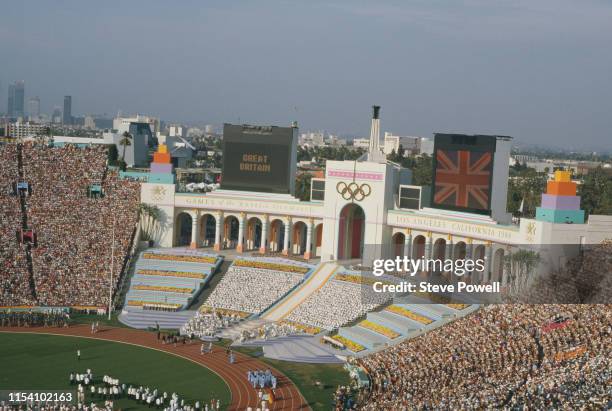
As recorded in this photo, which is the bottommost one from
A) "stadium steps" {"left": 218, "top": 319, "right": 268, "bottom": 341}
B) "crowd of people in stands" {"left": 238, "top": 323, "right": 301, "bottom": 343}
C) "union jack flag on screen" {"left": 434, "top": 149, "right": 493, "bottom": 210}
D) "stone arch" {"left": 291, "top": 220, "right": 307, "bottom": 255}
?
"stadium steps" {"left": 218, "top": 319, "right": 268, "bottom": 341}

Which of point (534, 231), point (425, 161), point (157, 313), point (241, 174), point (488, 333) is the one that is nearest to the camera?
point (488, 333)

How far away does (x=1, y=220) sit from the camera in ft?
200

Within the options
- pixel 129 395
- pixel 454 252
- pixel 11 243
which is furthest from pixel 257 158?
pixel 129 395

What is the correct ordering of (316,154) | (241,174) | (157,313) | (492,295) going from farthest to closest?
(316,154) → (241,174) → (157,313) → (492,295)

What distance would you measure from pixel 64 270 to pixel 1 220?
6.74 m

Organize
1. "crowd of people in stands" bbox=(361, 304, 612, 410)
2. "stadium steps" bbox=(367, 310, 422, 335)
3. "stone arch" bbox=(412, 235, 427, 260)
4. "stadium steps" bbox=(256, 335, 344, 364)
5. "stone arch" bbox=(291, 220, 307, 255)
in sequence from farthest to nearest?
"stone arch" bbox=(291, 220, 307, 255) → "stone arch" bbox=(412, 235, 427, 260) → "stadium steps" bbox=(367, 310, 422, 335) → "stadium steps" bbox=(256, 335, 344, 364) → "crowd of people in stands" bbox=(361, 304, 612, 410)

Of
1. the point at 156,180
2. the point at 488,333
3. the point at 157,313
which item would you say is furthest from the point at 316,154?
the point at 488,333

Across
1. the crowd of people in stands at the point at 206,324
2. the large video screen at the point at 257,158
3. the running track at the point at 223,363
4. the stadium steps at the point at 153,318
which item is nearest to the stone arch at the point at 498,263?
the crowd of people in stands at the point at 206,324

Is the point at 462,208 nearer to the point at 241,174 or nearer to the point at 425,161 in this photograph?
the point at 241,174

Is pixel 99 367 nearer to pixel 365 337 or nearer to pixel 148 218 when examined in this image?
pixel 365 337

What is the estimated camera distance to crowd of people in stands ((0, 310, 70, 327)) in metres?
52.1

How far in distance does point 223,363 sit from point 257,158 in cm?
2240

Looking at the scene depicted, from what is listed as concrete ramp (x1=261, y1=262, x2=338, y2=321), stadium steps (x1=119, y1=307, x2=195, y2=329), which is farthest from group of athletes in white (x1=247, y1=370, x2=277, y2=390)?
stadium steps (x1=119, y1=307, x2=195, y2=329)

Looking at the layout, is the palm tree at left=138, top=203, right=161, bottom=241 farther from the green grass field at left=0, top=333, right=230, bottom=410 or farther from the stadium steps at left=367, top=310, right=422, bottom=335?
the stadium steps at left=367, top=310, right=422, bottom=335
